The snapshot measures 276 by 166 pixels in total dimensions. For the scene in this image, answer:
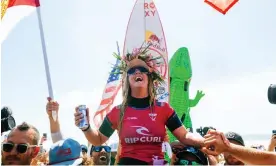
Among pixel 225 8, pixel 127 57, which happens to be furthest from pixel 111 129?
pixel 225 8

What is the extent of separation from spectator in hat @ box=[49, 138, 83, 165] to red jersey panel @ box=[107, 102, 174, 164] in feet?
1.66

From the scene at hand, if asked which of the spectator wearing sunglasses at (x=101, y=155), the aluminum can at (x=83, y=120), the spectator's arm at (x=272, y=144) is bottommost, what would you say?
the spectator wearing sunglasses at (x=101, y=155)

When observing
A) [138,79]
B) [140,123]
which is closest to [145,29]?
[138,79]

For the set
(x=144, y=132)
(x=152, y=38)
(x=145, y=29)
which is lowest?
(x=144, y=132)

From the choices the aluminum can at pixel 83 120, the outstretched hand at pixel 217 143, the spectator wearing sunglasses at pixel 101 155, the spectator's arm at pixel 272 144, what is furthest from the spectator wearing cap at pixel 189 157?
the spectator wearing sunglasses at pixel 101 155

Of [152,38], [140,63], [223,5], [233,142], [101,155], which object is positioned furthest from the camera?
[152,38]

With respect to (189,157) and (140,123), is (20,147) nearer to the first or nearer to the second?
(140,123)

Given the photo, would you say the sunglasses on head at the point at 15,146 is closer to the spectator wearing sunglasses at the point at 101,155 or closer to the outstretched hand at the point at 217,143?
the outstretched hand at the point at 217,143

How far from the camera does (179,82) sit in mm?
8398

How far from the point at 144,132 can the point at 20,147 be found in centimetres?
99

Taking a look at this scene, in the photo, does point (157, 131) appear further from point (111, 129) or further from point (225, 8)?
point (225, 8)

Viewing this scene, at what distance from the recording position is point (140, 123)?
3.32 metres

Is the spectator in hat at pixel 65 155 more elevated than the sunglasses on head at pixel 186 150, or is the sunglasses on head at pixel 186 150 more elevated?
the spectator in hat at pixel 65 155

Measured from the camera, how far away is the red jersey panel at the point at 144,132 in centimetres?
326
